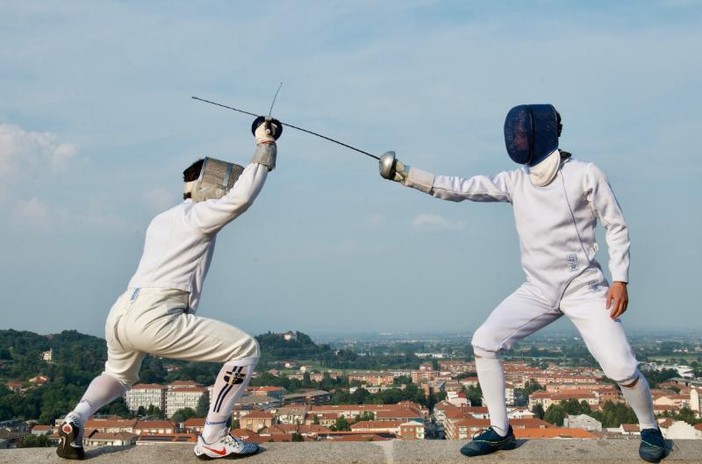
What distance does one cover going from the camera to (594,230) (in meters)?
4.88

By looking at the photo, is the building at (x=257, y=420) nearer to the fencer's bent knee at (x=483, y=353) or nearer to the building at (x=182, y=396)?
the building at (x=182, y=396)

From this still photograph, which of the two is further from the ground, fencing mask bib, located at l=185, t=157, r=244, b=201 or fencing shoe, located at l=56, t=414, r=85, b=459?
fencing mask bib, located at l=185, t=157, r=244, b=201

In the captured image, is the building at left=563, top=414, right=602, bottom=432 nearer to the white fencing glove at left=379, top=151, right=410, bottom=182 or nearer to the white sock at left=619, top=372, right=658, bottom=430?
the white sock at left=619, top=372, right=658, bottom=430

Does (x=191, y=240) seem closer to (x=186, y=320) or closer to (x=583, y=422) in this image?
(x=186, y=320)

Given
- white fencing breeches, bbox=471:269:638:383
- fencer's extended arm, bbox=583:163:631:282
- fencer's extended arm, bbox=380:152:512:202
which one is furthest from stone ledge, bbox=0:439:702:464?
fencer's extended arm, bbox=380:152:512:202

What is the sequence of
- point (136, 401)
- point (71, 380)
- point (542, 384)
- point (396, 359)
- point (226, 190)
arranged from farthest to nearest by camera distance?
1. point (396, 359)
2. point (542, 384)
3. point (136, 401)
4. point (71, 380)
5. point (226, 190)

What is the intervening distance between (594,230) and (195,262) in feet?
7.09

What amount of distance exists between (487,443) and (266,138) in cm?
206

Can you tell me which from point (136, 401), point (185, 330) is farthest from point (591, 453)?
point (136, 401)

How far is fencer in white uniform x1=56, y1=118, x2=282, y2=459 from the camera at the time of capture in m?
4.71

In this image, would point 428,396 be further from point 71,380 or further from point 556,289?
point 556,289

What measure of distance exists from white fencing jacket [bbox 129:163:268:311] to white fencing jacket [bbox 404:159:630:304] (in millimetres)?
1477

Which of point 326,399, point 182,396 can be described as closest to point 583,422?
point 182,396

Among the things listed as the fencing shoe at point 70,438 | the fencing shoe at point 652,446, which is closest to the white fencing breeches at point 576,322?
the fencing shoe at point 652,446
